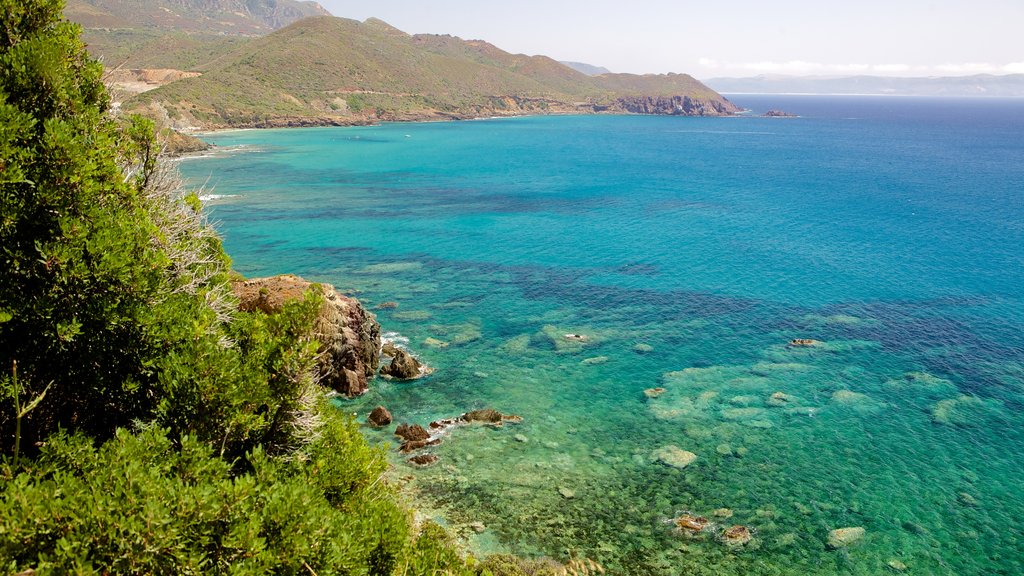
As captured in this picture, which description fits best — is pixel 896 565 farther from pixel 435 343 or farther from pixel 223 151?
pixel 223 151

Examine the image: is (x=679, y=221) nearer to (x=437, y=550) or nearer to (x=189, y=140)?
(x=437, y=550)

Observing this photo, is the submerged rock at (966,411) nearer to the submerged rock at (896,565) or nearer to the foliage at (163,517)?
the submerged rock at (896,565)

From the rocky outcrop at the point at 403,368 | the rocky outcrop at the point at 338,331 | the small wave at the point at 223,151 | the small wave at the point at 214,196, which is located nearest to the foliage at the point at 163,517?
the rocky outcrop at the point at 338,331

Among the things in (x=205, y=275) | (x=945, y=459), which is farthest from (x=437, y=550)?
(x=945, y=459)

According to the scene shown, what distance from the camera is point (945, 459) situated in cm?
2995

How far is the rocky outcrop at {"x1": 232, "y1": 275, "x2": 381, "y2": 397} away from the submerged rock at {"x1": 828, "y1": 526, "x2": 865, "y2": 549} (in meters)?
25.4

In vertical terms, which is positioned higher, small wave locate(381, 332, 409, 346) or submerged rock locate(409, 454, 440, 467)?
small wave locate(381, 332, 409, 346)

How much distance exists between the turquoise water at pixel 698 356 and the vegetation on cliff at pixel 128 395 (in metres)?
13.0

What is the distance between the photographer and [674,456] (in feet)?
98.3

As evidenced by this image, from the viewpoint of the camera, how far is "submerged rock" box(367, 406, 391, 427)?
32656 mm

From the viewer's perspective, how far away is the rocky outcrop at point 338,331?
115ft

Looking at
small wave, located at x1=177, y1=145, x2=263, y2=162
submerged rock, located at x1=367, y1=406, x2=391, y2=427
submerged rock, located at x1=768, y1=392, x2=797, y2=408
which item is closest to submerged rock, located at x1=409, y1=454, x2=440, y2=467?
submerged rock, located at x1=367, y1=406, x2=391, y2=427

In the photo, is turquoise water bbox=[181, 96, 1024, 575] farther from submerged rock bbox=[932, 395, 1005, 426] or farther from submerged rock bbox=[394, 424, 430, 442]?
submerged rock bbox=[394, 424, 430, 442]

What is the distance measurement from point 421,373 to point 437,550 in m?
22.8
